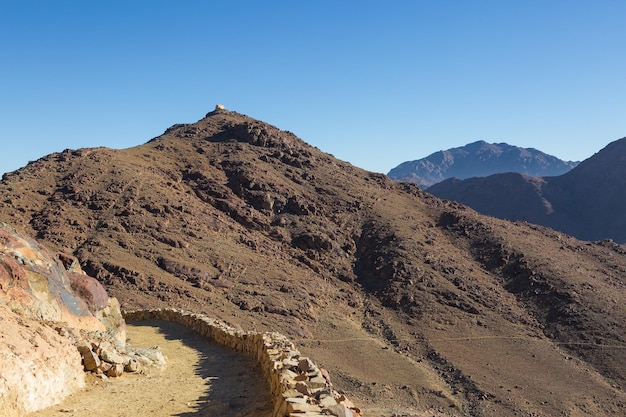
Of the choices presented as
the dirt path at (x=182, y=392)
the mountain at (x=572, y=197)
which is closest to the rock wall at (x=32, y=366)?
the dirt path at (x=182, y=392)

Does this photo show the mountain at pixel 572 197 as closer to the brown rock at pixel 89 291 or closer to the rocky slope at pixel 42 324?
the brown rock at pixel 89 291

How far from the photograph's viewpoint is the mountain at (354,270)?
104ft

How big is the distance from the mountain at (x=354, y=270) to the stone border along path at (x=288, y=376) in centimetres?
1159

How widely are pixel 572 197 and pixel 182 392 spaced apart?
462ft

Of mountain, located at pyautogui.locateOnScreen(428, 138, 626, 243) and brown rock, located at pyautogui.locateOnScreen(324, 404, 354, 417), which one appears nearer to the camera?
brown rock, located at pyautogui.locateOnScreen(324, 404, 354, 417)

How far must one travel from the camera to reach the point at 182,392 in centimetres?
980

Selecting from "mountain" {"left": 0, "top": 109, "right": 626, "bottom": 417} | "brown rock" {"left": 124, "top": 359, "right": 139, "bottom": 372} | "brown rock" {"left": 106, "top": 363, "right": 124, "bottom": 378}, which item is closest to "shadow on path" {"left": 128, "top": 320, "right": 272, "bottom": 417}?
"brown rock" {"left": 124, "top": 359, "right": 139, "bottom": 372}

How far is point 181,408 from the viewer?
8789mm

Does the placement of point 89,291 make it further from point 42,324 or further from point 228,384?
point 228,384

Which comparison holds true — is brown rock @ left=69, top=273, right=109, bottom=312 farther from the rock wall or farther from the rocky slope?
the rock wall

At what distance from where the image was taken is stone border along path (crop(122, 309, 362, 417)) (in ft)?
21.3

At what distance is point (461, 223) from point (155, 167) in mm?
33746

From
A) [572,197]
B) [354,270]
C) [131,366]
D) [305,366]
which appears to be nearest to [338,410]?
[305,366]

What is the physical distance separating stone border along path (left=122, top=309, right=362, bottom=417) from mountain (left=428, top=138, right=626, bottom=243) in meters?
122
